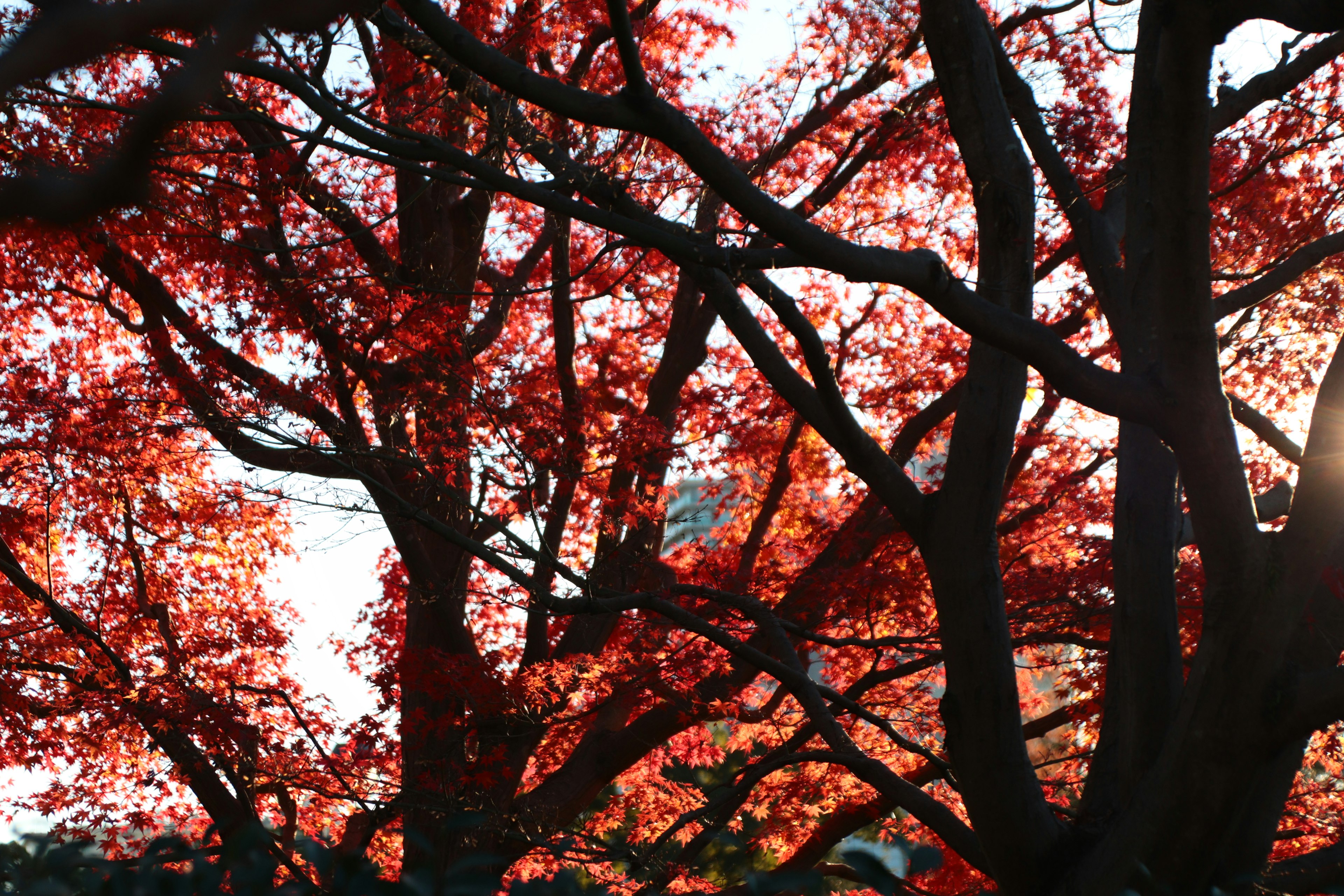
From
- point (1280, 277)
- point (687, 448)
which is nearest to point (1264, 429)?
point (1280, 277)

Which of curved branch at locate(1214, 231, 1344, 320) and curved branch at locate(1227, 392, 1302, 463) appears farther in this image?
curved branch at locate(1227, 392, 1302, 463)

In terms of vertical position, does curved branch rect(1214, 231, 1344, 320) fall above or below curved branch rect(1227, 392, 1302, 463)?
above

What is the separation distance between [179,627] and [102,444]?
204 cm

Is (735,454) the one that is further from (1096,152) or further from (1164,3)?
(1164,3)

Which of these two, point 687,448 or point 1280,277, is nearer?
point 1280,277

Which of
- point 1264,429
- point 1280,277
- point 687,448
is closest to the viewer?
point 1280,277

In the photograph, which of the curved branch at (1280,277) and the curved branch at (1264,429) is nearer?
the curved branch at (1280,277)

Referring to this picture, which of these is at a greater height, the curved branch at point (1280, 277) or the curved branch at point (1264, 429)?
the curved branch at point (1280, 277)

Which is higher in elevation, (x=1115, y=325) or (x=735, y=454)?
(x=735, y=454)

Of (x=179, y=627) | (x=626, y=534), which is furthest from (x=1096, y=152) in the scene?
(x=179, y=627)

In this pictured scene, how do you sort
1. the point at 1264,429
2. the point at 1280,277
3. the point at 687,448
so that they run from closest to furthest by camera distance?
the point at 1280,277
the point at 1264,429
the point at 687,448

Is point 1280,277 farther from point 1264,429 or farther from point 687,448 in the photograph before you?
point 687,448

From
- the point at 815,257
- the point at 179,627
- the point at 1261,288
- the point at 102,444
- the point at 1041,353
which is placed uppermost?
the point at 102,444

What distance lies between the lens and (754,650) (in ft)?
15.5
